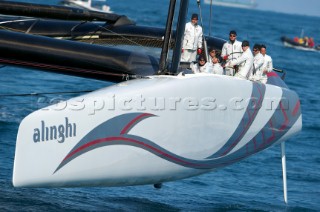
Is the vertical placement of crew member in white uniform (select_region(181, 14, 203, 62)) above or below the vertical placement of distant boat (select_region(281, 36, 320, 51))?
above

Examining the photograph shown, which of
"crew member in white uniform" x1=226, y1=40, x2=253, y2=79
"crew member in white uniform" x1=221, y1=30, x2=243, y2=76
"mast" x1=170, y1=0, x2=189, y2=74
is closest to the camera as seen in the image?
"mast" x1=170, y1=0, x2=189, y2=74

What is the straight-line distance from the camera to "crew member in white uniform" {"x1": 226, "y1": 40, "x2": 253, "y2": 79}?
8.55 metres

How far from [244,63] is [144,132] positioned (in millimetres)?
2061

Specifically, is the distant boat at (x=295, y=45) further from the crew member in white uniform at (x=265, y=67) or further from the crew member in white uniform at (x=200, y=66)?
the crew member in white uniform at (x=200, y=66)

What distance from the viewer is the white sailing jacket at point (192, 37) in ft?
29.6

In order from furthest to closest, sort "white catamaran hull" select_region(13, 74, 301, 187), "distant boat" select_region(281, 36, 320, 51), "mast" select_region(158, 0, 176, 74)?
"distant boat" select_region(281, 36, 320, 51) < "mast" select_region(158, 0, 176, 74) < "white catamaran hull" select_region(13, 74, 301, 187)

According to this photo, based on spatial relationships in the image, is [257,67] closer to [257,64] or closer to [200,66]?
[257,64]

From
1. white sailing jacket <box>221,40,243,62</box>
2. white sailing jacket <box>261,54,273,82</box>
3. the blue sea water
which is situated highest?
white sailing jacket <box>221,40,243,62</box>

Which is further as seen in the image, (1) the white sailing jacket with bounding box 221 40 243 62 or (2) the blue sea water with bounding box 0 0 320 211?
(1) the white sailing jacket with bounding box 221 40 243 62

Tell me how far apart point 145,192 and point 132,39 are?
1.89m

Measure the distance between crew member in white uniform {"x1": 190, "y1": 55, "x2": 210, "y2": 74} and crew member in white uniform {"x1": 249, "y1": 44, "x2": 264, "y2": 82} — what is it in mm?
770

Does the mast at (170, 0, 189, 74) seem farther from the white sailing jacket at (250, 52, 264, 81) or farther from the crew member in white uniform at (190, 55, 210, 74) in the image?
the white sailing jacket at (250, 52, 264, 81)

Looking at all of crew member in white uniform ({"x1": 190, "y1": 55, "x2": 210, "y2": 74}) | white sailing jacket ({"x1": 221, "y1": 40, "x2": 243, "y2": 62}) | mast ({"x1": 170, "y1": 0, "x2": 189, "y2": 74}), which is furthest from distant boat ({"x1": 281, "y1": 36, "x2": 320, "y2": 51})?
mast ({"x1": 170, "y1": 0, "x2": 189, "y2": 74})

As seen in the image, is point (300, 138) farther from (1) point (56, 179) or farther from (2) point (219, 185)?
(1) point (56, 179)
